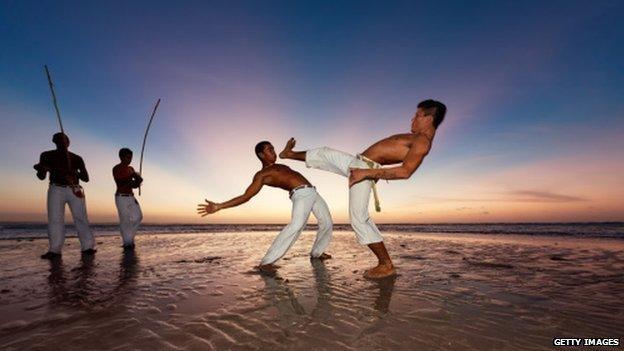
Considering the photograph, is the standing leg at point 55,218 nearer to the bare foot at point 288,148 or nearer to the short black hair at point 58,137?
the short black hair at point 58,137

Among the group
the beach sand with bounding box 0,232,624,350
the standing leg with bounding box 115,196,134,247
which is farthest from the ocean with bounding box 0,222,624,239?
the beach sand with bounding box 0,232,624,350

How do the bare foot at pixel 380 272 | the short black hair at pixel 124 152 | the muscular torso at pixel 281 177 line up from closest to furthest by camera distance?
1. the bare foot at pixel 380 272
2. the muscular torso at pixel 281 177
3. the short black hair at pixel 124 152

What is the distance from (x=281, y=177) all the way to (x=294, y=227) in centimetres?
94

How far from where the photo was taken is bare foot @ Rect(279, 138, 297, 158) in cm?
577

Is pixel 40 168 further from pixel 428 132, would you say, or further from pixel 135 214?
pixel 428 132

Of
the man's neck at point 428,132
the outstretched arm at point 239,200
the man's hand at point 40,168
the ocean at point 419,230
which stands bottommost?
the ocean at point 419,230

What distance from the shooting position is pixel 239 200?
535cm

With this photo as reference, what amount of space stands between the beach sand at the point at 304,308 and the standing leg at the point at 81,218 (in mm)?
2217

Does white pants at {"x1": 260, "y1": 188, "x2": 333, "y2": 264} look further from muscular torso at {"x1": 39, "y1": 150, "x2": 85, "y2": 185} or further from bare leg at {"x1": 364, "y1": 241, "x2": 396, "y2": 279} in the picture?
muscular torso at {"x1": 39, "y1": 150, "x2": 85, "y2": 185}

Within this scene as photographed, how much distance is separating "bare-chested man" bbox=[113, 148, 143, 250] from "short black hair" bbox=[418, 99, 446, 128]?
8.27 m

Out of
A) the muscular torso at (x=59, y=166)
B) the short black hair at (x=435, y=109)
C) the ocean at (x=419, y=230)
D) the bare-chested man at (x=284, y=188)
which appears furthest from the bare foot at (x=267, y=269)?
the ocean at (x=419, y=230)

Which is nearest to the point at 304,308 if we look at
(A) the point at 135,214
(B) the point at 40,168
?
(B) the point at 40,168

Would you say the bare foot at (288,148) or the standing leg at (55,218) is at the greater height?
→ the bare foot at (288,148)

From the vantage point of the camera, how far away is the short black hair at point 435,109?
15.2 ft
